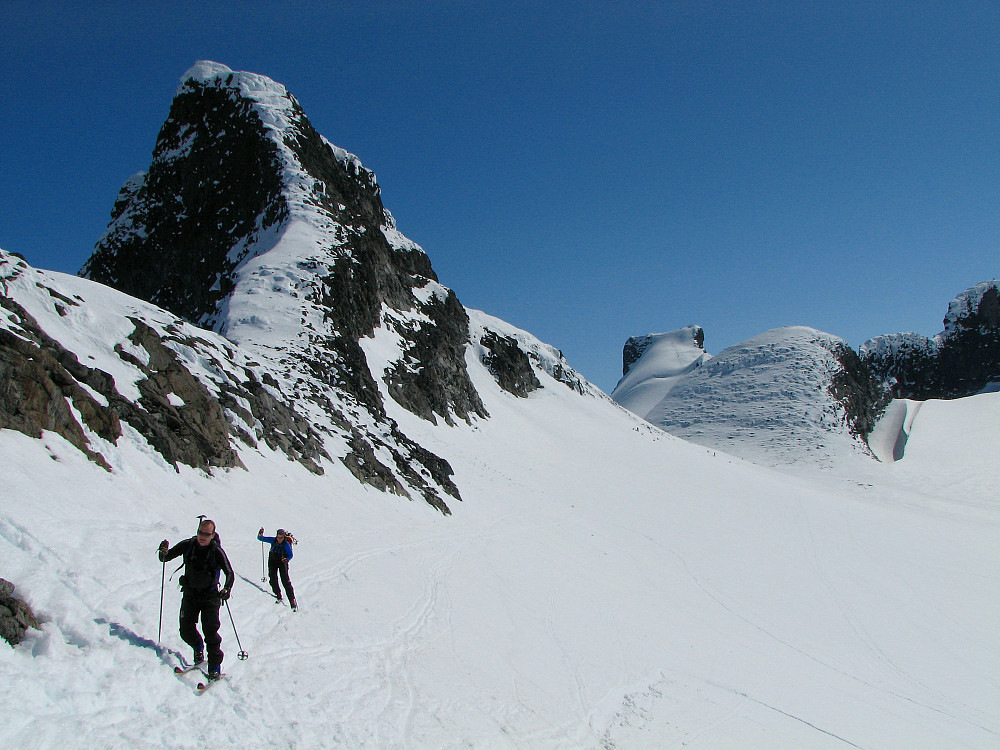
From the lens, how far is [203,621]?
219 inches

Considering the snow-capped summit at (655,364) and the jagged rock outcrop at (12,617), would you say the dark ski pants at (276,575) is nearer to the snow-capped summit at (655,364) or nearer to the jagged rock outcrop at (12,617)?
the jagged rock outcrop at (12,617)

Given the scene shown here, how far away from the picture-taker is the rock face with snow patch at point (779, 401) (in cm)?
5881

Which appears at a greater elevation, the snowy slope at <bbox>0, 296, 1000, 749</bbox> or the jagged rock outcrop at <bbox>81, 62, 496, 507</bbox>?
the jagged rock outcrop at <bbox>81, 62, 496, 507</bbox>

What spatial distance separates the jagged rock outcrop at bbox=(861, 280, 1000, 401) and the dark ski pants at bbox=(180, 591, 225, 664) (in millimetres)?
109438

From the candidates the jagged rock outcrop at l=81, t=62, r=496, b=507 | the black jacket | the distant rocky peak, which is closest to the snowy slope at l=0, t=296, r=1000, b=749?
the black jacket

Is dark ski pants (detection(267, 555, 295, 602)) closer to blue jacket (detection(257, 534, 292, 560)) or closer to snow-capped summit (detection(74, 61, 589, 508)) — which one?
blue jacket (detection(257, 534, 292, 560))

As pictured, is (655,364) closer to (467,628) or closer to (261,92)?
(261,92)

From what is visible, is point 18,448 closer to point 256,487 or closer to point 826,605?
point 256,487

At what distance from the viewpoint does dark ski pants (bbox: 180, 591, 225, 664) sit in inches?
216

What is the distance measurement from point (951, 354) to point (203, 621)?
12002cm

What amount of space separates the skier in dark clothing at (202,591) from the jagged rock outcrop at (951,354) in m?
109

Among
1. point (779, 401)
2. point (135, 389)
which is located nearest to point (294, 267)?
point (135, 389)

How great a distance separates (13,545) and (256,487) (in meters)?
7.36

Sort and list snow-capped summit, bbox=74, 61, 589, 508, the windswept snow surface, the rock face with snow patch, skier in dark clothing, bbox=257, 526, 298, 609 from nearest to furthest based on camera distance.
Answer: the windswept snow surface, skier in dark clothing, bbox=257, 526, 298, 609, snow-capped summit, bbox=74, 61, 589, 508, the rock face with snow patch
